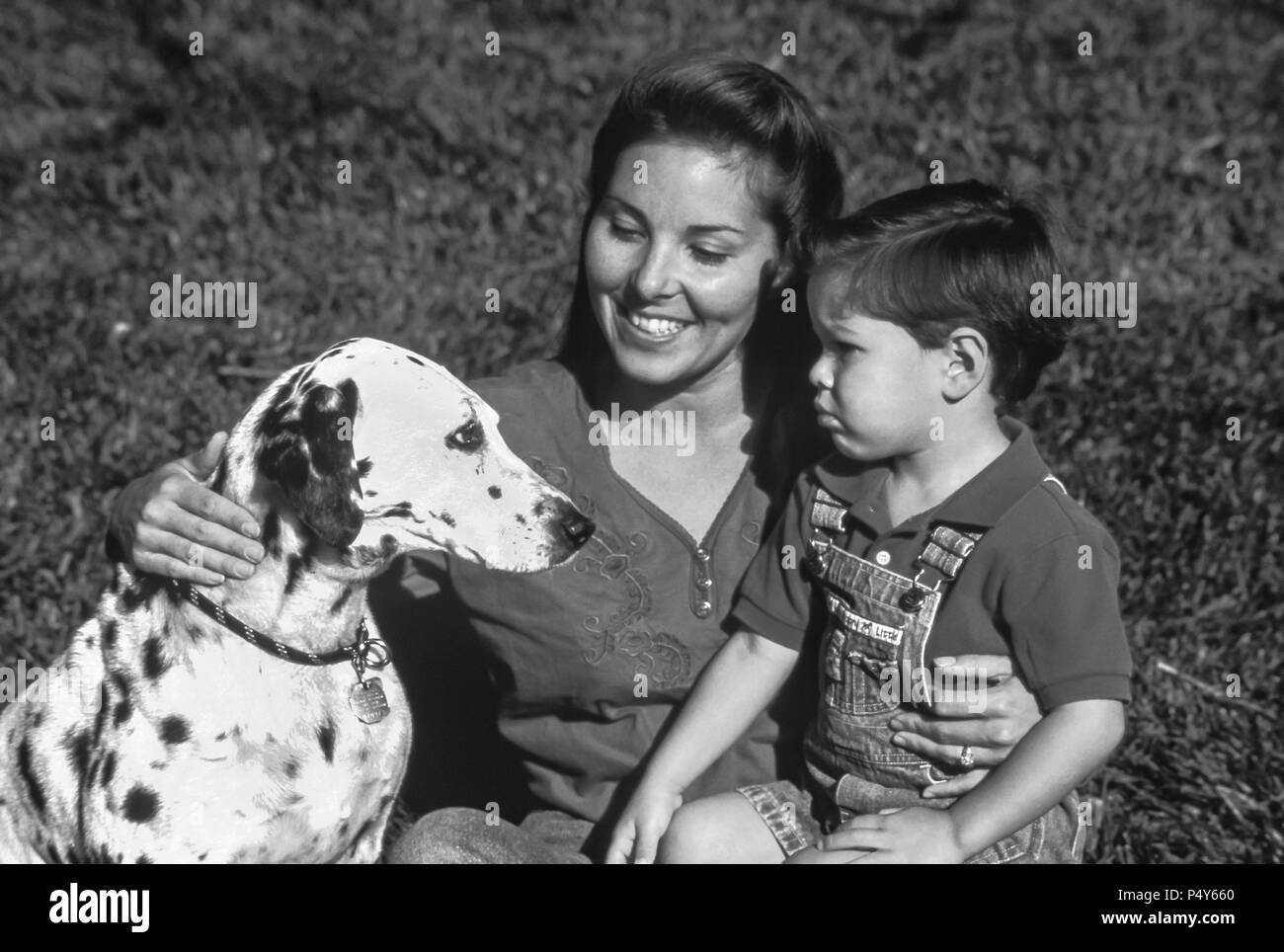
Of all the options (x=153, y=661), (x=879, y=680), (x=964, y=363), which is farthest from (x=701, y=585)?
(x=153, y=661)

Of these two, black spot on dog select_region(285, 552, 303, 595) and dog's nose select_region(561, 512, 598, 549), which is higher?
dog's nose select_region(561, 512, 598, 549)

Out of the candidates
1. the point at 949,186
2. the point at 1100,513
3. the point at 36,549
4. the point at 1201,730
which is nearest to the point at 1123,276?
the point at 1100,513

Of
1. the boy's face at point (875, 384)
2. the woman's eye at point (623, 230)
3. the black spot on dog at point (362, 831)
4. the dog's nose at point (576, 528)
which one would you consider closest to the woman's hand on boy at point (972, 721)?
the boy's face at point (875, 384)

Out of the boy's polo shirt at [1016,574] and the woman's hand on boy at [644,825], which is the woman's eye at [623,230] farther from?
the woman's hand on boy at [644,825]

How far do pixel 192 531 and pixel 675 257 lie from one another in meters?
1.18

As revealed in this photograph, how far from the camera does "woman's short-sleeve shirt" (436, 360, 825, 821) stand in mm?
3498

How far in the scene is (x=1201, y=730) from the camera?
430cm

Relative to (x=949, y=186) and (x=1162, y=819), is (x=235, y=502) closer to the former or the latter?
(x=949, y=186)

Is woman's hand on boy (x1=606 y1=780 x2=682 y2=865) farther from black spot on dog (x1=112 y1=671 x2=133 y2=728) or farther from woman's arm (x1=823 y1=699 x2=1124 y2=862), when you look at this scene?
black spot on dog (x1=112 y1=671 x2=133 y2=728)

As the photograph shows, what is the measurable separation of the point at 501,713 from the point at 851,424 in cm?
110

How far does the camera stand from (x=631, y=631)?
3.50 metres

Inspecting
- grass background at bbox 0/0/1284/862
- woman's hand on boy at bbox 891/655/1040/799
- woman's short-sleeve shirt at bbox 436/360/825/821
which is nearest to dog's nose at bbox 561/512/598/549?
woman's short-sleeve shirt at bbox 436/360/825/821

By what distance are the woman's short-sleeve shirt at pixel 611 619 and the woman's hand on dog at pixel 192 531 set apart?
0.68 metres

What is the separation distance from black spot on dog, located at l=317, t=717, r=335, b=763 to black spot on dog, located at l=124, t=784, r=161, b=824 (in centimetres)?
29
